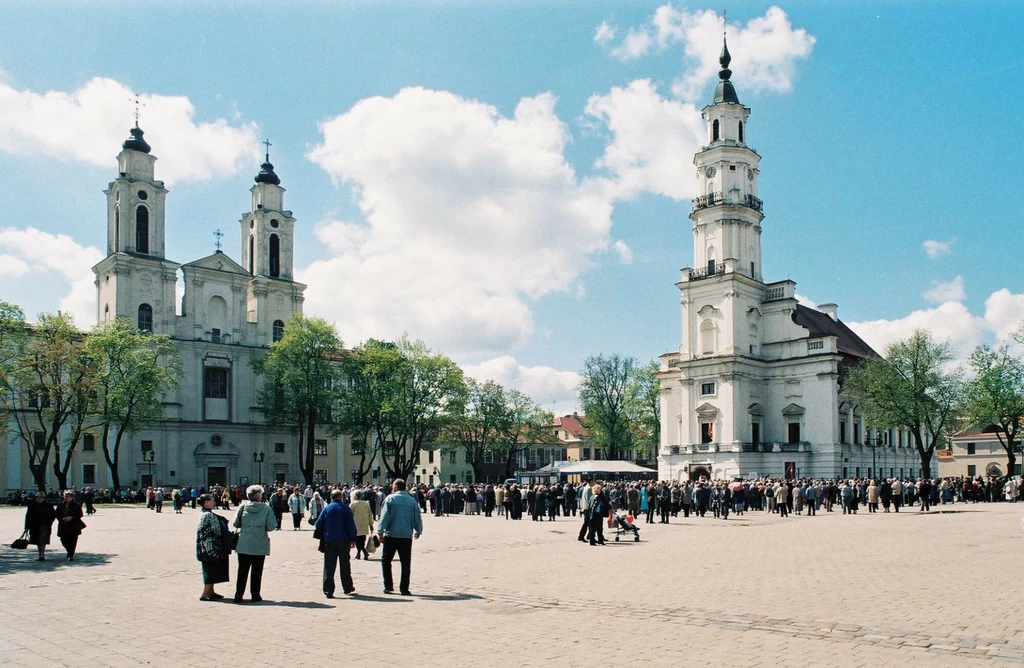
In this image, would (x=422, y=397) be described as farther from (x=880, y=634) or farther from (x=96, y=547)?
(x=880, y=634)

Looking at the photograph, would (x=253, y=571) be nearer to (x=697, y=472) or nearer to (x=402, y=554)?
(x=402, y=554)

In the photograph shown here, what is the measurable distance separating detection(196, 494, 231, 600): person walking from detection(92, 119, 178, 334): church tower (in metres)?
54.2

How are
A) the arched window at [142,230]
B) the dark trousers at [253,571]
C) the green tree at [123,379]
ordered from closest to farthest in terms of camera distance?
the dark trousers at [253,571]
the green tree at [123,379]
the arched window at [142,230]

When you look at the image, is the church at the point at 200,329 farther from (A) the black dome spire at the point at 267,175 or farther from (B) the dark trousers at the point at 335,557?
(B) the dark trousers at the point at 335,557

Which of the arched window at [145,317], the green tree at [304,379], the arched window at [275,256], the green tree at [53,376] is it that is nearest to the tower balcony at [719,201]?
the green tree at [304,379]

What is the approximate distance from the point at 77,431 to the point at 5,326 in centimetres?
770

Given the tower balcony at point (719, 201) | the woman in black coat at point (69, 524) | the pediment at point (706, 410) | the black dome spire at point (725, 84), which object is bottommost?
the woman in black coat at point (69, 524)

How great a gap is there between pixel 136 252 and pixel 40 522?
159ft

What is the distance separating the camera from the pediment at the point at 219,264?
6600 centimetres

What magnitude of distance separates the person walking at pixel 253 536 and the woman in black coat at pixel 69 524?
7.50 metres

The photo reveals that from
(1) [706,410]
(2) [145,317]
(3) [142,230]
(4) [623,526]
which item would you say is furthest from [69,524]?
(1) [706,410]

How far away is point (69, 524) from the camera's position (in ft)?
58.0

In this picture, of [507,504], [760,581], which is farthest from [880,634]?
[507,504]

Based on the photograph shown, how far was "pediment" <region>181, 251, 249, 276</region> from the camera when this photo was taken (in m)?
66.0
